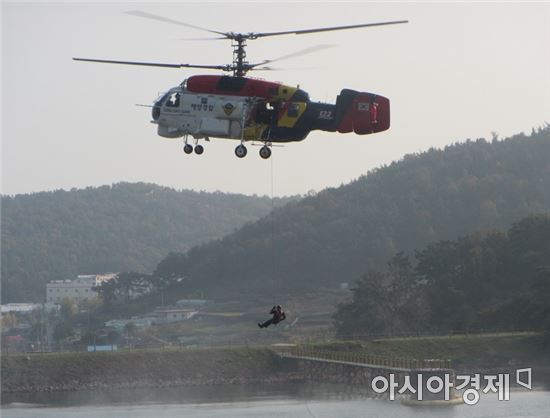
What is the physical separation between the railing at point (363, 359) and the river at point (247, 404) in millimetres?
2733

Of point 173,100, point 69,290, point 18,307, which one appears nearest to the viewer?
point 173,100

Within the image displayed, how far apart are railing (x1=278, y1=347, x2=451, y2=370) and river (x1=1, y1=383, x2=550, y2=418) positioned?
273 cm

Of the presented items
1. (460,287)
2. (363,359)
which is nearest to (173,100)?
(363,359)

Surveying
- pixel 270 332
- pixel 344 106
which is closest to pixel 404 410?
pixel 344 106

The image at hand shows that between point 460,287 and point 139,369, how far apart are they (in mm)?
27573

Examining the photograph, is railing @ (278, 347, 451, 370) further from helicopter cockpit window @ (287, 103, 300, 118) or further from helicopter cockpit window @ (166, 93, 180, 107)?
helicopter cockpit window @ (166, 93, 180, 107)

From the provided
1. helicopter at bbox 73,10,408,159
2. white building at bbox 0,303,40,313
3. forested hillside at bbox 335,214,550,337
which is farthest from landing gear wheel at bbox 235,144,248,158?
white building at bbox 0,303,40,313

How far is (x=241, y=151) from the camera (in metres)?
43.8

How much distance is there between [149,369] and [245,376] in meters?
5.87

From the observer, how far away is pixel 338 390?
79688 millimetres

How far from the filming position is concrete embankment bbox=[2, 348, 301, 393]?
8375 centimetres

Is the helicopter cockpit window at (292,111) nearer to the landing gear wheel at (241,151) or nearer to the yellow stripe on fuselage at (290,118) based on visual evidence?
the yellow stripe on fuselage at (290,118)

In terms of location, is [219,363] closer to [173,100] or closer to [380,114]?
[380,114]

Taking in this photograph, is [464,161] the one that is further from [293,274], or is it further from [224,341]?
[224,341]
